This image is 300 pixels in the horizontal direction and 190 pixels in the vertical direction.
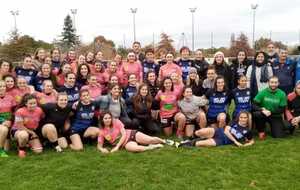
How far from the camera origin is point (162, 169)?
577 cm

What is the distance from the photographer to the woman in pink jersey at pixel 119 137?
7.02m

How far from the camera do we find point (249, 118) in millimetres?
7410

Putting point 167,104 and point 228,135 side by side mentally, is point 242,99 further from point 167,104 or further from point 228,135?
point 167,104

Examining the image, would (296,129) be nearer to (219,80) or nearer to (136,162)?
(219,80)

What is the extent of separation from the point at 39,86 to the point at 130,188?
12.4 ft

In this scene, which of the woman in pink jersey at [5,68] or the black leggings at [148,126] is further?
the black leggings at [148,126]

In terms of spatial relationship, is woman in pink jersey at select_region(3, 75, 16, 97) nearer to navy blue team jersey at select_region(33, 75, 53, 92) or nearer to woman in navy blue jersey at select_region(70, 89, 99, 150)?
navy blue team jersey at select_region(33, 75, 53, 92)

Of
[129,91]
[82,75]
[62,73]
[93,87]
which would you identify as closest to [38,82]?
[62,73]

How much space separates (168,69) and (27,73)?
3.00 meters

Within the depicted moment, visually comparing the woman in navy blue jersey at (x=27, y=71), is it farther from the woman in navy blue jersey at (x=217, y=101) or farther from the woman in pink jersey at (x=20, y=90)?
the woman in navy blue jersey at (x=217, y=101)

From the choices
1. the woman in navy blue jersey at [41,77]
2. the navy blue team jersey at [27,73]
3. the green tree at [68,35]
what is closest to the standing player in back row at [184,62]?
the woman in navy blue jersey at [41,77]

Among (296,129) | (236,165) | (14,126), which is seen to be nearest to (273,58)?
(296,129)

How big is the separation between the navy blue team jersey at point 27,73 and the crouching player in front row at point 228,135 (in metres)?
3.30

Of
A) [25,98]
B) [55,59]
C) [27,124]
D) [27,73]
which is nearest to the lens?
[25,98]
